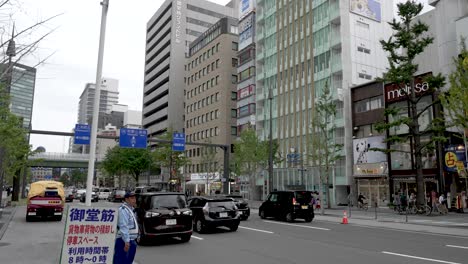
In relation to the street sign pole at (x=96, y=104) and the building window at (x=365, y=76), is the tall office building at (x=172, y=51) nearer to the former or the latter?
the building window at (x=365, y=76)

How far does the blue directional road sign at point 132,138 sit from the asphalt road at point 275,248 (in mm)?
17886

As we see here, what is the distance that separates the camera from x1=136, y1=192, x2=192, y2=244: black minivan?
1251 cm

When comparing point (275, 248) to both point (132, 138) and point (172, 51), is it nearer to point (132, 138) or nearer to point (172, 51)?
point (132, 138)

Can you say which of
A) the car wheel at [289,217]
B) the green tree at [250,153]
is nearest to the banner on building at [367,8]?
the green tree at [250,153]

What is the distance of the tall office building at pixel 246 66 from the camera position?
62562 mm

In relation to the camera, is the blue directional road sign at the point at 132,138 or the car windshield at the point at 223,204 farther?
the blue directional road sign at the point at 132,138

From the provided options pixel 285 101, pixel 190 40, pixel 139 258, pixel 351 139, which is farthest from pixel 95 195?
pixel 190 40

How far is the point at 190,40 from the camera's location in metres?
95.8

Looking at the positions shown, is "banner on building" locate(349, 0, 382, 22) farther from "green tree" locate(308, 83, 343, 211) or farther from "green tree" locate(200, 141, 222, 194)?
"green tree" locate(200, 141, 222, 194)

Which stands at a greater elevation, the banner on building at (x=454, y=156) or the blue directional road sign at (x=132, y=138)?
the blue directional road sign at (x=132, y=138)

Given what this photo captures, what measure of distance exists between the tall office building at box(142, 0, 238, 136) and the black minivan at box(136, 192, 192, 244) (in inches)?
2960

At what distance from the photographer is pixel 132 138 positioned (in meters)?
34.1

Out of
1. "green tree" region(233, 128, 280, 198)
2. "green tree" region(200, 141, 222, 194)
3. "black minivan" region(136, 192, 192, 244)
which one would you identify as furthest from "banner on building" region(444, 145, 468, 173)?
"green tree" region(200, 141, 222, 194)

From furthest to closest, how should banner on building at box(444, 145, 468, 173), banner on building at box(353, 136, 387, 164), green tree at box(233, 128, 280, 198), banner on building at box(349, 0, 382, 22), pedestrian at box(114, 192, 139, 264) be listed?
1. banner on building at box(349, 0, 382, 22)
2. green tree at box(233, 128, 280, 198)
3. banner on building at box(353, 136, 387, 164)
4. banner on building at box(444, 145, 468, 173)
5. pedestrian at box(114, 192, 139, 264)
